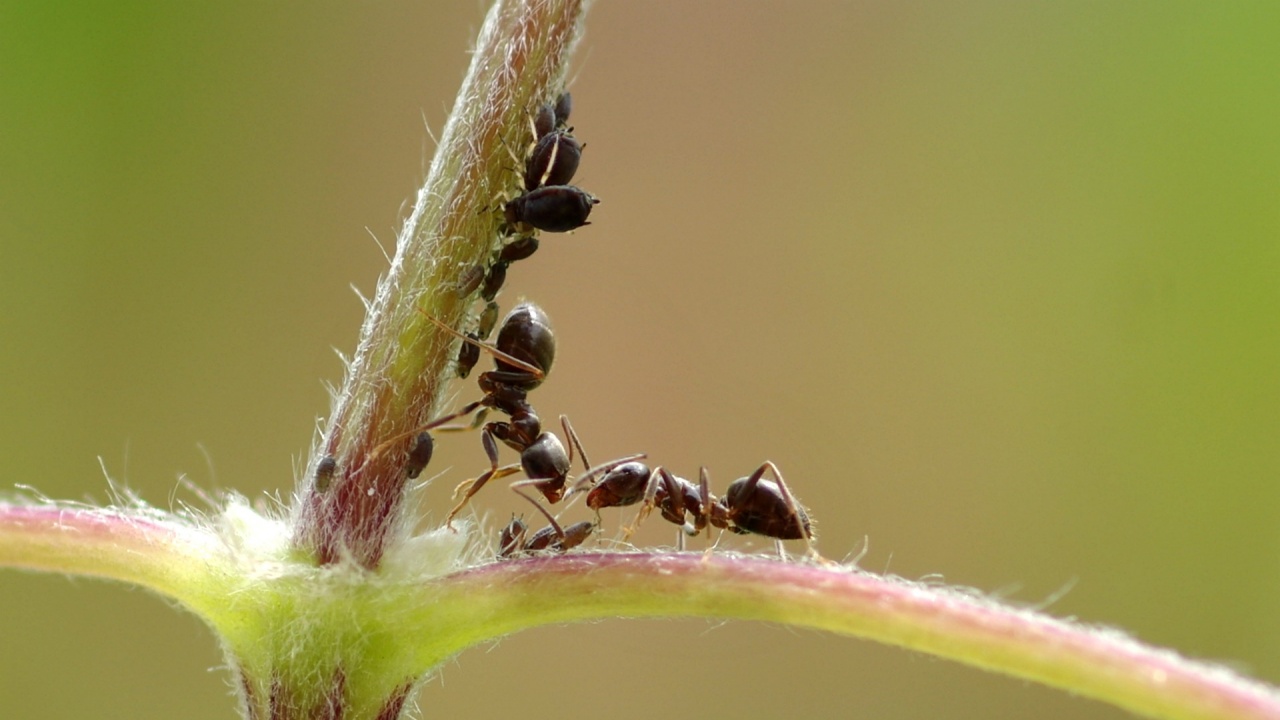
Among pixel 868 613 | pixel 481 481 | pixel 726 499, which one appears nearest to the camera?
pixel 868 613

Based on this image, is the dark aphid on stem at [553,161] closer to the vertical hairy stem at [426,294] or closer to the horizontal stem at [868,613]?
the vertical hairy stem at [426,294]

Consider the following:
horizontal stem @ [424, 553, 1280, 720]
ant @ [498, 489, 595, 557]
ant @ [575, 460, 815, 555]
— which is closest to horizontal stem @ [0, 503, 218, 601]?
horizontal stem @ [424, 553, 1280, 720]

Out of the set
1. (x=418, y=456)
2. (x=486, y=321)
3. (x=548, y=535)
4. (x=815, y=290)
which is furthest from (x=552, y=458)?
(x=815, y=290)

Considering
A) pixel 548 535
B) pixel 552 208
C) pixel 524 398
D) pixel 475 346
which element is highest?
pixel 552 208

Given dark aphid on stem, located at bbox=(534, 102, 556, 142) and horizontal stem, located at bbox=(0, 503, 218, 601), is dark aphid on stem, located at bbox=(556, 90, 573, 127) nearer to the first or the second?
dark aphid on stem, located at bbox=(534, 102, 556, 142)

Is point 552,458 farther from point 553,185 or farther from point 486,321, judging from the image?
point 553,185

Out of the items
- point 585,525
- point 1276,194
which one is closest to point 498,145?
point 585,525

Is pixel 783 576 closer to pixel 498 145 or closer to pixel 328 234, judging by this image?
pixel 498 145
